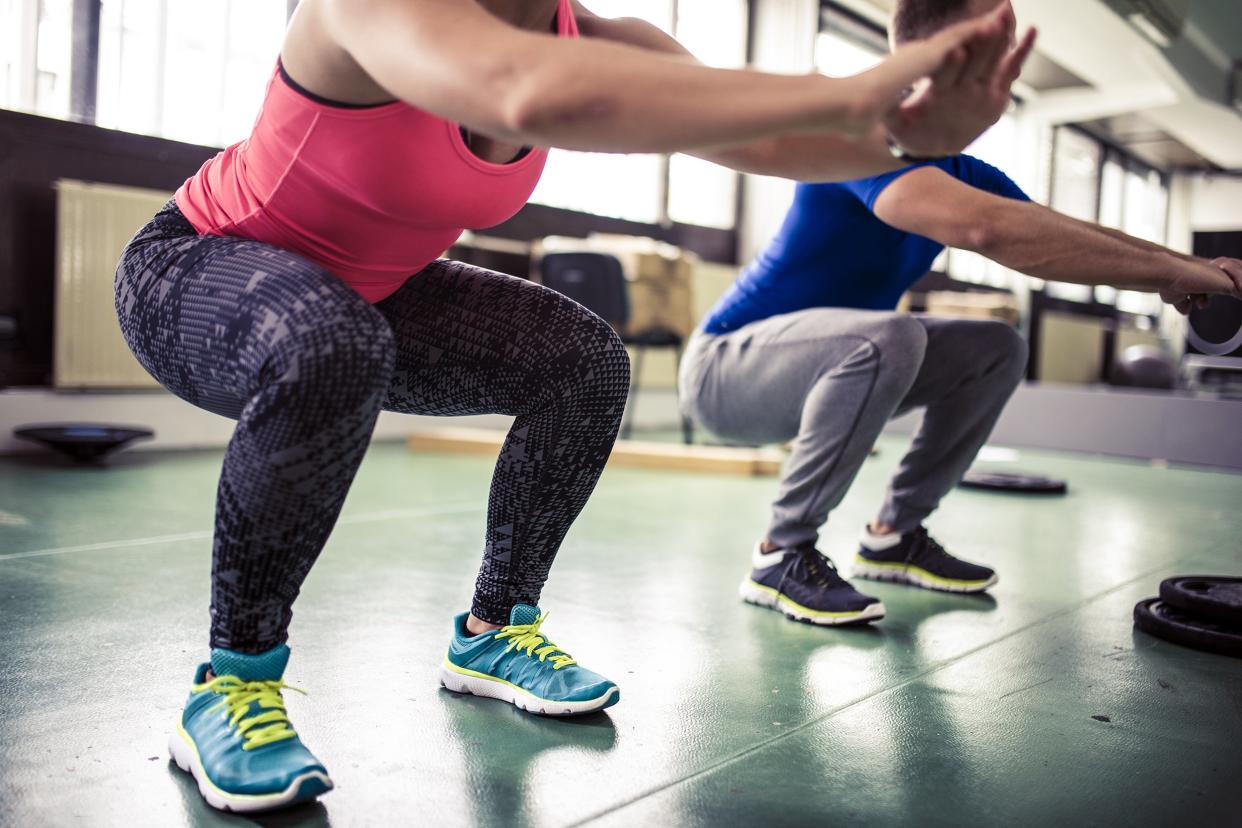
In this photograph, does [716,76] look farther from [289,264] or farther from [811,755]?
[811,755]

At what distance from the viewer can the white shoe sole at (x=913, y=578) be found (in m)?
2.07

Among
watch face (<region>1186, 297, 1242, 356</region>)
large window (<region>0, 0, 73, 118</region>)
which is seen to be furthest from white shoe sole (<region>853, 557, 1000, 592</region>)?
large window (<region>0, 0, 73, 118</region>)

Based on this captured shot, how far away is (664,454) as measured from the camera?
4016mm

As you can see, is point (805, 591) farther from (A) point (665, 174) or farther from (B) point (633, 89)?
(A) point (665, 174)

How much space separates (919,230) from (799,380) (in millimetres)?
397

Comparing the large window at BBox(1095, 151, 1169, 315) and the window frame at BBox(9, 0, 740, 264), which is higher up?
the large window at BBox(1095, 151, 1169, 315)

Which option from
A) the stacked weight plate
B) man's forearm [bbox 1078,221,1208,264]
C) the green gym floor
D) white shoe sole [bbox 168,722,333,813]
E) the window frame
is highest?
the window frame

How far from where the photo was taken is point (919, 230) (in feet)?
5.17

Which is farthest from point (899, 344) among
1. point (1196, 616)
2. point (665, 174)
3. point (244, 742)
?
point (665, 174)

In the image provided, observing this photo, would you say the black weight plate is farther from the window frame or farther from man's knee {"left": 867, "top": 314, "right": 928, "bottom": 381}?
the window frame

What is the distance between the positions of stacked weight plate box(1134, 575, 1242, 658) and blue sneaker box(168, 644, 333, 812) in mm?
1371

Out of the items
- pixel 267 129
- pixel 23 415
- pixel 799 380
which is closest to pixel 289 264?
pixel 267 129

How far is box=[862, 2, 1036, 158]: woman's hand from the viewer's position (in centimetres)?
78

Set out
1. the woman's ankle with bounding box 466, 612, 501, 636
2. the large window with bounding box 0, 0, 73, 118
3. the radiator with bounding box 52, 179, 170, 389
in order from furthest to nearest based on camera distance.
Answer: the radiator with bounding box 52, 179, 170, 389
the large window with bounding box 0, 0, 73, 118
the woman's ankle with bounding box 466, 612, 501, 636
